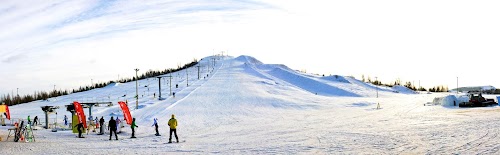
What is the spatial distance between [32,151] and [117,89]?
59866 mm

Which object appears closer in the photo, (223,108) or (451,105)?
(223,108)

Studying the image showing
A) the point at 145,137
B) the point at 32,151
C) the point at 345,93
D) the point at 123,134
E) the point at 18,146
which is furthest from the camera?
the point at 345,93

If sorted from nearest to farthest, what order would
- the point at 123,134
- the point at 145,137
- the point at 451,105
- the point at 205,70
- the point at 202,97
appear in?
the point at 145,137
the point at 123,134
the point at 451,105
the point at 202,97
the point at 205,70

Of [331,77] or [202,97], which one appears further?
[331,77]

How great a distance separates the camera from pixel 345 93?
233ft

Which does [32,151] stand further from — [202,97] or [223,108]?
[202,97]

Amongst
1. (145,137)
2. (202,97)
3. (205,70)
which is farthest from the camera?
(205,70)

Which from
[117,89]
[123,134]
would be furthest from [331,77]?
[123,134]

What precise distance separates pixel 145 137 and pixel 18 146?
6.05m

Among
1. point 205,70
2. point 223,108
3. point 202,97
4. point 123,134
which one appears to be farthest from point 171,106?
point 205,70

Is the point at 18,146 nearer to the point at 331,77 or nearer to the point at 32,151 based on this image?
the point at 32,151

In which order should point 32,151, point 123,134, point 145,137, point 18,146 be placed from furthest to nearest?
point 123,134, point 145,137, point 18,146, point 32,151

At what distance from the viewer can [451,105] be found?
48781 millimetres

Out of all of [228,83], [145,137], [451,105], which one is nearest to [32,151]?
[145,137]
